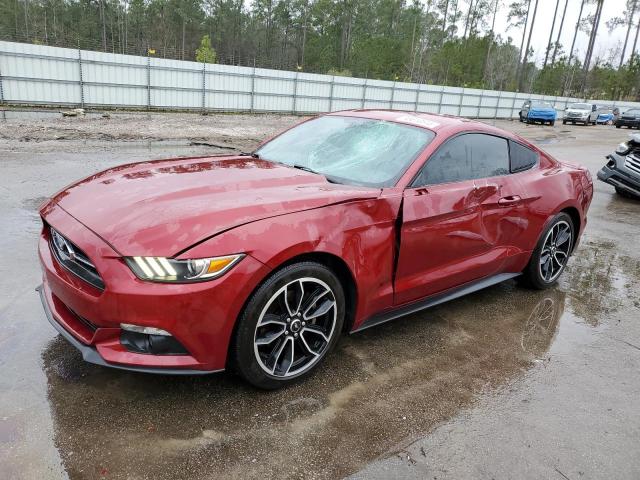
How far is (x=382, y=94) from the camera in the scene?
93.6 ft

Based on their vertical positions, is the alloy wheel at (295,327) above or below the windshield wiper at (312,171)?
below

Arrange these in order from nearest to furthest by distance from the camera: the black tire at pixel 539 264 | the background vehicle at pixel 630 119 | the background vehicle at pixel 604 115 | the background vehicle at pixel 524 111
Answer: the black tire at pixel 539 264
the background vehicle at pixel 524 111
the background vehicle at pixel 630 119
the background vehicle at pixel 604 115

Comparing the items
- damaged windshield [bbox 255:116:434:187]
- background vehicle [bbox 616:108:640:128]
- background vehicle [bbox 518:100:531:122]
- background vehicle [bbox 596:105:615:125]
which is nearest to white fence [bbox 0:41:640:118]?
background vehicle [bbox 518:100:531:122]

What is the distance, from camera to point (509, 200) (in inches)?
158

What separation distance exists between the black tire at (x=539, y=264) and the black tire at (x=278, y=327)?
93.4 inches

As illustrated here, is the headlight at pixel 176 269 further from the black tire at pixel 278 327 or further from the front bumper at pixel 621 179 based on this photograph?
the front bumper at pixel 621 179

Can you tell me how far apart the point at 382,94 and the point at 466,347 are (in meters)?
26.6

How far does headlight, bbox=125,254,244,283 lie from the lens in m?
2.36

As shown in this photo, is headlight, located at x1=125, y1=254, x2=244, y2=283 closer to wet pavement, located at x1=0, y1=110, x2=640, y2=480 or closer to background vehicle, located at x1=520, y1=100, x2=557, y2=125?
wet pavement, located at x1=0, y1=110, x2=640, y2=480

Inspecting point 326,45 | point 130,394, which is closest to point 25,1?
point 326,45

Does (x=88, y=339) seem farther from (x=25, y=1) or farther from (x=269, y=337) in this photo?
(x=25, y=1)

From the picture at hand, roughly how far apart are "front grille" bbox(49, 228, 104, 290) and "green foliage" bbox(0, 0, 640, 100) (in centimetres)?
5348

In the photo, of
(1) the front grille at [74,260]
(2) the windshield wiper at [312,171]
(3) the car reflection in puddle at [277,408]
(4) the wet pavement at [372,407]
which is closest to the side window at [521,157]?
(4) the wet pavement at [372,407]

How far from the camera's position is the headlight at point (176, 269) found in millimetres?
2355
